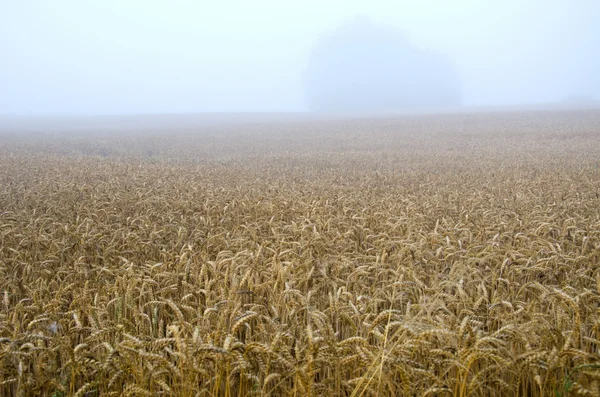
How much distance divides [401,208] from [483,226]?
1778mm

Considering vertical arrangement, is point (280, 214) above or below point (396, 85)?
below

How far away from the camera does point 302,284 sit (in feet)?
15.1

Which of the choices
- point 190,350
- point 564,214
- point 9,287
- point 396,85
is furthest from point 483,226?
point 396,85

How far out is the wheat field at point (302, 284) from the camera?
236 centimetres

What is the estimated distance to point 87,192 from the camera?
967 cm

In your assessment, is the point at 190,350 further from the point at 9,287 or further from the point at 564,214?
the point at 564,214

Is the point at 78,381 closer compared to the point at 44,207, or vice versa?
the point at 78,381

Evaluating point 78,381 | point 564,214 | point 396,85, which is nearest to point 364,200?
point 564,214

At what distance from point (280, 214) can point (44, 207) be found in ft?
14.6

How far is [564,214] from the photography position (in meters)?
6.95

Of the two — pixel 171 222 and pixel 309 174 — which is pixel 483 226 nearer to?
pixel 171 222

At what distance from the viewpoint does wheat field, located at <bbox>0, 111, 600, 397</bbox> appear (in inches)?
92.8

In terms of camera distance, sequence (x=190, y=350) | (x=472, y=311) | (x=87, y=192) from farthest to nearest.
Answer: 1. (x=87, y=192)
2. (x=472, y=311)
3. (x=190, y=350)

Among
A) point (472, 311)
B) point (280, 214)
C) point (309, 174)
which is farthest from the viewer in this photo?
point (309, 174)
